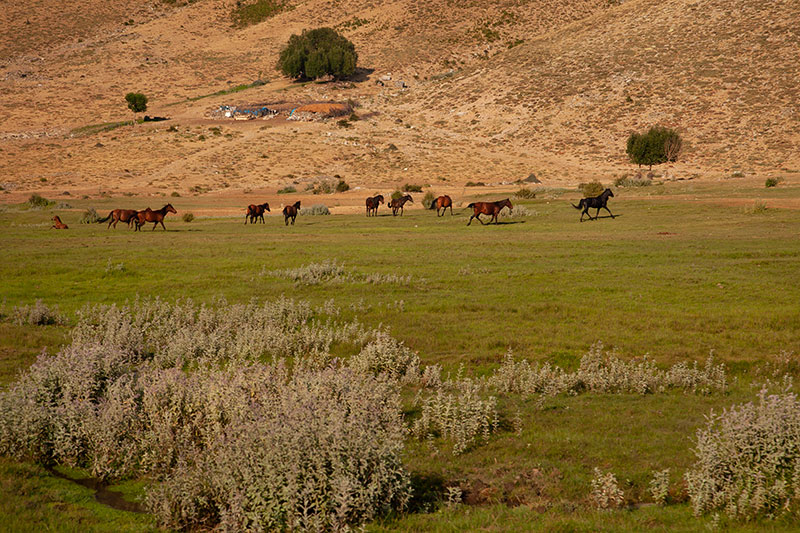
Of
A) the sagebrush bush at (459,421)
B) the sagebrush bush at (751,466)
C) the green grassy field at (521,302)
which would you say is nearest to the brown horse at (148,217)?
the green grassy field at (521,302)

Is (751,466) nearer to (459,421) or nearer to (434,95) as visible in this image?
(459,421)

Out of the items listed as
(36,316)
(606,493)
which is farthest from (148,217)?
(606,493)

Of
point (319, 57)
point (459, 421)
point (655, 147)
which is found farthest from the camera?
point (319, 57)

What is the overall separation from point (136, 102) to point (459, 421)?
355 feet

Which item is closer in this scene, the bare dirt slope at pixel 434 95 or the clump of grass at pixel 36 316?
the clump of grass at pixel 36 316

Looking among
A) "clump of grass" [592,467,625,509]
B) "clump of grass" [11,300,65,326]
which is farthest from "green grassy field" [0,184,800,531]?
"clump of grass" [11,300,65,326]

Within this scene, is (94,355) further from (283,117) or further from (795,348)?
(283,117)

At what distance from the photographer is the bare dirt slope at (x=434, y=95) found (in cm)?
7994

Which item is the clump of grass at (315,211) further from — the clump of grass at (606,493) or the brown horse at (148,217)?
the clump of grass at (606,493)

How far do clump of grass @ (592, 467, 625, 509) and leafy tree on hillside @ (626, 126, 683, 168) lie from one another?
223 feet

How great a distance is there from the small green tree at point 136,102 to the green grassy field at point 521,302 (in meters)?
71.4

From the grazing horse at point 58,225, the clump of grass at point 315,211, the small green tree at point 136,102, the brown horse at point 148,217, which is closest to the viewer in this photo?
the grazing horse at point 58,225

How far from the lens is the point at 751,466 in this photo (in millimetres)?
7934

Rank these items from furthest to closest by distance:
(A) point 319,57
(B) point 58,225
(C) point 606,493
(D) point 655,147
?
1. (A) point 319,57
2. (D) point 655,147
3. (B) point 58,225
4. (C) point 606,493
